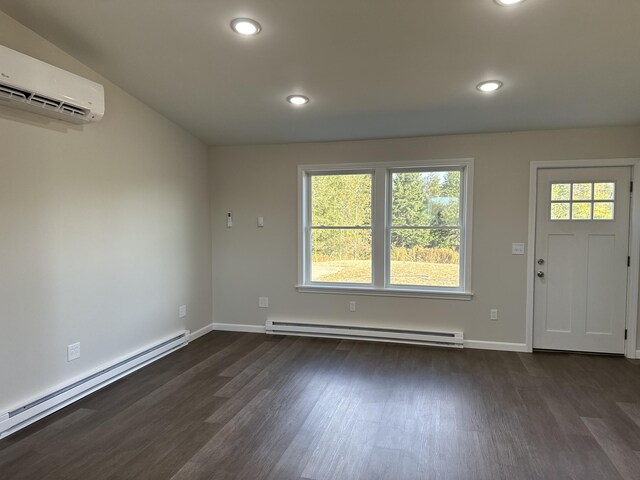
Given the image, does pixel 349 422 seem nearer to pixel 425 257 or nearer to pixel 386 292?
pixel 386 292

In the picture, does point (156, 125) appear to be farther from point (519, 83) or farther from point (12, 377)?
point (519, 83)

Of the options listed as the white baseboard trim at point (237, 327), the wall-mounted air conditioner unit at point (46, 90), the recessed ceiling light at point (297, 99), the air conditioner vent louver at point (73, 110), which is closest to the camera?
the wall-mounted air conditioner unit at point (46, 90)

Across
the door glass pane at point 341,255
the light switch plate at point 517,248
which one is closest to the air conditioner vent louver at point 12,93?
the door glass pane at point 341,255

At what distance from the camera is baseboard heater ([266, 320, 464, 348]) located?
404 cm

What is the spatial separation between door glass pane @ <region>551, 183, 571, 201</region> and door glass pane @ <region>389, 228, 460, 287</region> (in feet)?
3.25

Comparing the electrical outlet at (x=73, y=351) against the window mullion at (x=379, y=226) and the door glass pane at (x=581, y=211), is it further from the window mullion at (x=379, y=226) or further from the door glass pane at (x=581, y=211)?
the door glass pane at (x=581, y=211)

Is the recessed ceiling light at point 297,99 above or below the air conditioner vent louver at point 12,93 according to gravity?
above

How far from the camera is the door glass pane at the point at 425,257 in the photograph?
13.6 ft

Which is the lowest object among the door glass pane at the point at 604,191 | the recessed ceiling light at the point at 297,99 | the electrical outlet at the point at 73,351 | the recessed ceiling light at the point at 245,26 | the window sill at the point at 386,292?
the electrical outlet at the point at 73,351

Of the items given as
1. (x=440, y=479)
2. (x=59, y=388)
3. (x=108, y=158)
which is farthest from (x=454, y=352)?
(x=108, y=158)

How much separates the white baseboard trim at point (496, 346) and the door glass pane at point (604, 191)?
65.5 inches

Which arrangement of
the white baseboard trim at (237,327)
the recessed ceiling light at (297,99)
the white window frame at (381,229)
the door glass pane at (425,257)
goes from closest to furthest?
the recessed ceiling light at (297,99)
the white window frame at (381,229)
the door glass pane at (425,257)
the white baseboard trim at (237,327)

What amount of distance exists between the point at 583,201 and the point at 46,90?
462 centimetres

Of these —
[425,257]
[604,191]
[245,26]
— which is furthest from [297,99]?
[604,191]
